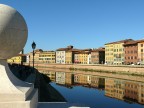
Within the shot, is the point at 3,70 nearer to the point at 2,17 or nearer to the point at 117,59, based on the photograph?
the point at 2,17

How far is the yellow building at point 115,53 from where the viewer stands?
90625 millimetres

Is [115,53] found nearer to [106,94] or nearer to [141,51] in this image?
[141,51]

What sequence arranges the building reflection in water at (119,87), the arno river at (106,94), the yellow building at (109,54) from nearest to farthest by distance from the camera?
the arno river at (106,94), the building reflection in water at (119,87), the yellow building at (109,54)

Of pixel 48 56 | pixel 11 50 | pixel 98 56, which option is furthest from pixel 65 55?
pixel 11 50

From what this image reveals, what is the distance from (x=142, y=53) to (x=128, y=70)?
16068mm

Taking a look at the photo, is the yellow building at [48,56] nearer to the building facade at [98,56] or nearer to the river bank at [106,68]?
the river bank at [106,68]

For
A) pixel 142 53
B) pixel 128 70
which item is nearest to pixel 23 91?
pixel 128 70

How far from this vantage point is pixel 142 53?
75500mm

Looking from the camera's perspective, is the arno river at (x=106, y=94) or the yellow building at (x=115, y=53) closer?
the arno river at (x=106, y=94)

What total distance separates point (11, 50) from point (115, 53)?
279ft

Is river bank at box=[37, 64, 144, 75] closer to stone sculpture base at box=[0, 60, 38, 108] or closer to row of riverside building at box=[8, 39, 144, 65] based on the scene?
row of riverside building at box=[8, 39, 144, 65]

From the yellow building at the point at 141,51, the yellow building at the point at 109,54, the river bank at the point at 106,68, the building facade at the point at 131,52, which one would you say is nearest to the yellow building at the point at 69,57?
the river bank at the point at 106,68

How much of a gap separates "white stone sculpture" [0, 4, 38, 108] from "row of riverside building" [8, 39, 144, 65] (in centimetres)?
4281

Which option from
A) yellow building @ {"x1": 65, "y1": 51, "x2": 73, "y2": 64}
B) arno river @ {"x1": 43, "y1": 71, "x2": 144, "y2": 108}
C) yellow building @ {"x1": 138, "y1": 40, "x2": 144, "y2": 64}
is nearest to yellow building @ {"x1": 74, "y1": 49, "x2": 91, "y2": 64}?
yellow building @ {"x1": 65, "y1": 51, "x2": 73, "y2": 64}
